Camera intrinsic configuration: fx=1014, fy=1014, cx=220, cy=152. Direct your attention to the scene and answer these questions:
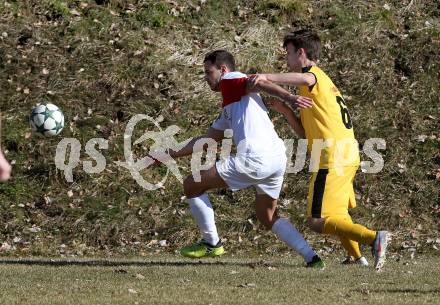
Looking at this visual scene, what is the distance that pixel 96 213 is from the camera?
1300cm

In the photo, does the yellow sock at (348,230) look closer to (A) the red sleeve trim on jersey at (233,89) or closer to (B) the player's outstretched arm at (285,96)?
(B) the player's outstretched arm at (285,96)

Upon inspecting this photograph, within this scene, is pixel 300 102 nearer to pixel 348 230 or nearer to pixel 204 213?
pixel 348 230

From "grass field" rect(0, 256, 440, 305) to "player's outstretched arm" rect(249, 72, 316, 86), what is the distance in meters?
1.66

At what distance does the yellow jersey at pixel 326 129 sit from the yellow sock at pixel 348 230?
1.64ft

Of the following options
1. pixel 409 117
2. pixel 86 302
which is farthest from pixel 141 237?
pixel 86 302

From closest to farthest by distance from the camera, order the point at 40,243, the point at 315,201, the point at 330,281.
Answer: the point at 330,281, the point at 315,201, the point at 40,243

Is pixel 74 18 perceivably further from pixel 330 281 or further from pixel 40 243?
pixel 330 281

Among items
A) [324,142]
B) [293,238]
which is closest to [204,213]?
[293,238]

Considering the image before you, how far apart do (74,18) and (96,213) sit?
4.75 metres

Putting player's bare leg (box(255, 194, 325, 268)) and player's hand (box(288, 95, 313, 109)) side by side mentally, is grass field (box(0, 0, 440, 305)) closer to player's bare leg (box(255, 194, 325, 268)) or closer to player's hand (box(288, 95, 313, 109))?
player's bare leg (box(255, 194, 325, 268))

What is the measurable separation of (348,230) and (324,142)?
82 cm

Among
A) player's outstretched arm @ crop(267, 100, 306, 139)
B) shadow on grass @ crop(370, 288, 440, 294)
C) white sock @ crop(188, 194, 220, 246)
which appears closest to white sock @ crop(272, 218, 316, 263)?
white sock @ crop(188, 194, 220, 246)

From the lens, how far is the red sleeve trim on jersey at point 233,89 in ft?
29.6

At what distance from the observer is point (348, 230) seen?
8.90 metres
